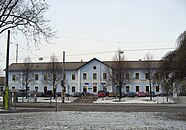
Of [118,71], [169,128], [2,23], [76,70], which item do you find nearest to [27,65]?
[76,70]

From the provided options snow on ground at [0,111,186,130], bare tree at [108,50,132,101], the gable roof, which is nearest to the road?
snow on ground at [0,111,186,130]

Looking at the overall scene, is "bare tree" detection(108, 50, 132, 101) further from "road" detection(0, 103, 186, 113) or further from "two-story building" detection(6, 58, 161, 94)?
"two-story building" detection(6, 58, 161, 94)

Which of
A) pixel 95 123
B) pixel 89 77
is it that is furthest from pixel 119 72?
pixel 95 123

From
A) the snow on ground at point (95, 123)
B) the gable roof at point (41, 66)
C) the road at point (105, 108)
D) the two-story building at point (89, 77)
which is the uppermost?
the gable roof at point (41, 66)

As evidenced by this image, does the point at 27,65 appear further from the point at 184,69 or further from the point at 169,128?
the point at 169,128

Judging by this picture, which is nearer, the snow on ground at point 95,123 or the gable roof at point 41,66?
the snow on ground at point 95,123

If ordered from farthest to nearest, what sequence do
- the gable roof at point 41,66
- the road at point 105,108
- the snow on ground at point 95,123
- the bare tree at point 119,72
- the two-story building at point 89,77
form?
the gable roof at point 41,66, the two-story building at point 89,77, the bare tree at point 119,72, the road at point 105,108, the snow on ground at point 95,123

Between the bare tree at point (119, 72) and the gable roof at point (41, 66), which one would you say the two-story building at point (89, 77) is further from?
the bare tree at point (119, 72)

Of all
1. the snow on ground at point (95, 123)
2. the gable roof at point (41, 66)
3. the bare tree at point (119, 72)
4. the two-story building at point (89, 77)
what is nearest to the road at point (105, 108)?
the snow on ground at point (95, 123)

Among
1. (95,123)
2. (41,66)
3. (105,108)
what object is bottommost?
(105,108)

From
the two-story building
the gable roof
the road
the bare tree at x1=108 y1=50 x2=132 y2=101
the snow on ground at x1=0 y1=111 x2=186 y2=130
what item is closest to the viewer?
the snow on ground at x1=0 y1=111 x2=186 y2=130

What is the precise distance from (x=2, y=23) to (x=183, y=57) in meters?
14.7

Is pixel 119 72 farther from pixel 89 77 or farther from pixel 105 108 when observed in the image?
pixel 89 77

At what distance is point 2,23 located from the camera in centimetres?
2527
